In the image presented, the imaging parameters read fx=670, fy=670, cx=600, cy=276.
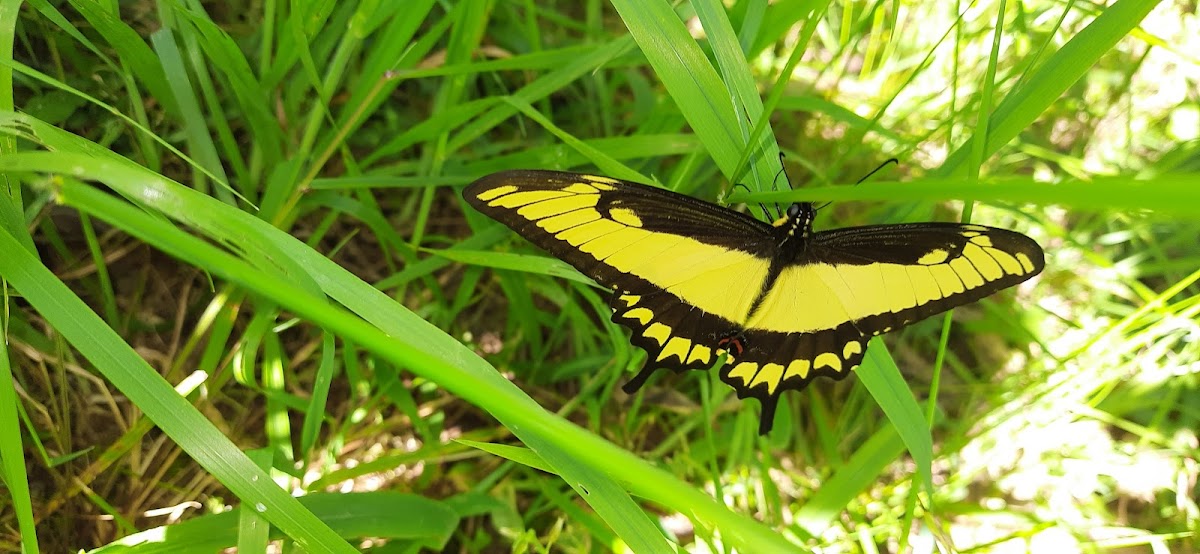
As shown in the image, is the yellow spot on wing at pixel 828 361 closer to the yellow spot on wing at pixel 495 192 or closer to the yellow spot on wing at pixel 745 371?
the yellow spot on wing at pixel 745 371

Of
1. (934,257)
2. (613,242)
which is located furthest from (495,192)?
(934,257)

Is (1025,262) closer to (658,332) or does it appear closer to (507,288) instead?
(658,332)

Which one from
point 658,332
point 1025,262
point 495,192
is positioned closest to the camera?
point 495,192

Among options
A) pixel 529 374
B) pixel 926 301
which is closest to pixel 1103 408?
pixel 926 301

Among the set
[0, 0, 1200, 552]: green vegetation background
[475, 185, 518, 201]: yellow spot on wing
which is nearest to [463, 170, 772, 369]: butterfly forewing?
[475, 185, 518, 201]: yellow spot on wing

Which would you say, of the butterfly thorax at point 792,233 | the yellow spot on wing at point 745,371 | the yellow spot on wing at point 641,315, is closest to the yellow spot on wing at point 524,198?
the yellow spot on wing at point 641,315

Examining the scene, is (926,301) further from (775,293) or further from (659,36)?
(659,36)

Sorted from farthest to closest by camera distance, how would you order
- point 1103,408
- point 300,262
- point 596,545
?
point 1103,408 < point 596,545 < point 300,262
